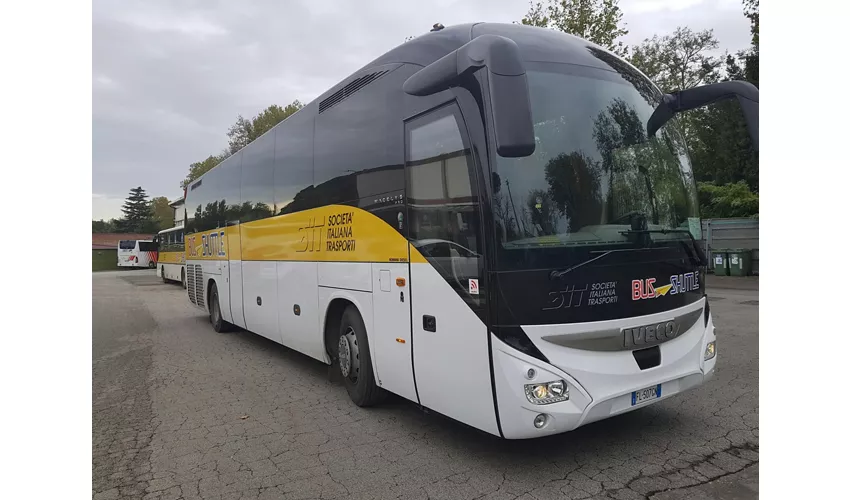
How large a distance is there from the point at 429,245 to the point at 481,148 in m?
0.93

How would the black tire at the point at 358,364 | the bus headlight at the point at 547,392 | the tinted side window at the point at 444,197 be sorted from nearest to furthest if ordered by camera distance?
the bus headlight at the point at 547,392 < the tinted side window at the point at 444,197 < the black tire at the point at 358,364

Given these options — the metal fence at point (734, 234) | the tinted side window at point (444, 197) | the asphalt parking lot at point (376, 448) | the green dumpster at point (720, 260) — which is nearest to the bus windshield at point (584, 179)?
the tinted side window at point (444, 197)

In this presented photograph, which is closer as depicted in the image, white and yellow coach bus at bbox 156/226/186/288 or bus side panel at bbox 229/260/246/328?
bus side panel at bbox 229/260/246/328

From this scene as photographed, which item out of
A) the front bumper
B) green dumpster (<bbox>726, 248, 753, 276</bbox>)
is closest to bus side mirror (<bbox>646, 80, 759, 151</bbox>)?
the front bumper

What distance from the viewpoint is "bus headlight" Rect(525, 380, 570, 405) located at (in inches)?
145

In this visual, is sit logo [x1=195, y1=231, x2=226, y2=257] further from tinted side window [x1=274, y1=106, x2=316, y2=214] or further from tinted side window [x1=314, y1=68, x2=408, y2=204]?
tinted side window [x1=314, y1=68, x2=408, y2=204]

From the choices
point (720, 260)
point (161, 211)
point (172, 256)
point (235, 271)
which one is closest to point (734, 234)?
point (720, 260)

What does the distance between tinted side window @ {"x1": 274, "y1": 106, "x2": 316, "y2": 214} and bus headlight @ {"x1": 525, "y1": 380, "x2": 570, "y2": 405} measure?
3957 mm

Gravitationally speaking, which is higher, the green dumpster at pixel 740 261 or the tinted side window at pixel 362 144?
the tinted side window at pixel 362 144

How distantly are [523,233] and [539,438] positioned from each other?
1.98 m

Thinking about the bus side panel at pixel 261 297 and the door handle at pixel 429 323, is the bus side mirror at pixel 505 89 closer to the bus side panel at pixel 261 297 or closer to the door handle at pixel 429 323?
the door handle at pixel 429 323

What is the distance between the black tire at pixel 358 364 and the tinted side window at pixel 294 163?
1.66 m

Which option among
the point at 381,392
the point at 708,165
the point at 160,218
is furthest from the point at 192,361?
the point at 160,218

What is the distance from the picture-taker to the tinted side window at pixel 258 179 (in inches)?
328
